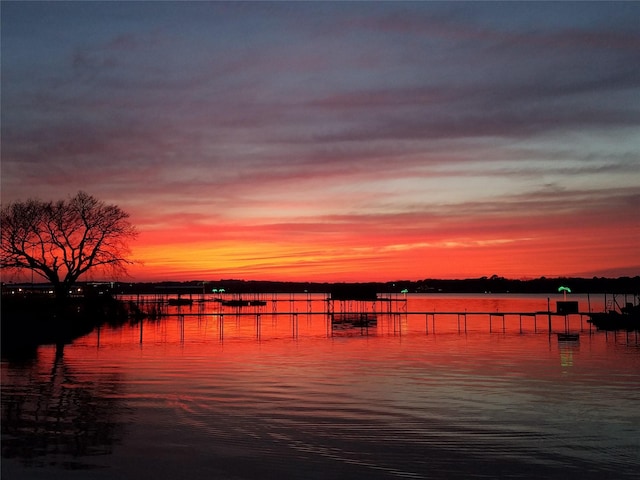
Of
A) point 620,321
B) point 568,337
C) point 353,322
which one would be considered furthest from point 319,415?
point 353,322

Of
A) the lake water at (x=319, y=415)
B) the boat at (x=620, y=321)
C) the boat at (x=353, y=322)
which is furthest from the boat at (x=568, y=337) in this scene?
the boat at (x=353, y=322)

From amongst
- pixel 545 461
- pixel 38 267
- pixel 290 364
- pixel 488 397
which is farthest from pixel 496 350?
pixel 38 267

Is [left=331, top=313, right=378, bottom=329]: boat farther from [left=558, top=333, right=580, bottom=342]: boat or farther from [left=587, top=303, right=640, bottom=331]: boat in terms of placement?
[left=587, top=303, right=640, bottom=331]: boat

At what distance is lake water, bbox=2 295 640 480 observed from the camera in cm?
1567

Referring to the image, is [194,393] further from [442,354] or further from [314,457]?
[442,354]

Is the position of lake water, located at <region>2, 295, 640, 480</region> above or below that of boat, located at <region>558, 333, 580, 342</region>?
above

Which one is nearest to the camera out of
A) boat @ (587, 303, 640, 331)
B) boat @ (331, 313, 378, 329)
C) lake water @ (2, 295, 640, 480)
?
lake water @ (2, 295, 640, 480)

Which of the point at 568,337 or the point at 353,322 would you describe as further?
the point at 353,322

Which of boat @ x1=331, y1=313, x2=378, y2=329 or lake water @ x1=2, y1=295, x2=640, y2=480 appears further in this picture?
boat @ x1=331, y1=313, x2=378, y2=329

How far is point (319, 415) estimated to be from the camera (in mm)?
21625

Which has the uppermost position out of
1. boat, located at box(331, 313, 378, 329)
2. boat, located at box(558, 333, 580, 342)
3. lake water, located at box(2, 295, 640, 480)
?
lake water, located at box(2, 295, 640, 480)

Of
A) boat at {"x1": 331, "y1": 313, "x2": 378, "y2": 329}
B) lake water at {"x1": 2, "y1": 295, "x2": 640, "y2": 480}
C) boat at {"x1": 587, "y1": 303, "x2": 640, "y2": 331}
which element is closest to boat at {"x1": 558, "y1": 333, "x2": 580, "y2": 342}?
boat at {"x1": 587, "y1": 303, "x2": 640, "y2": 331}

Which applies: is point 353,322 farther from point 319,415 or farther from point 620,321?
point 319,415

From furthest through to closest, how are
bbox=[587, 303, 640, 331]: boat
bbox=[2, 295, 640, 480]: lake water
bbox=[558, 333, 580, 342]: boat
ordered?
bbox=[587, 303, 640, 331]: boat < bbox=[558, 333, 580, 342]: boat < bbox=[2, 295, 640, 480]: lake water
